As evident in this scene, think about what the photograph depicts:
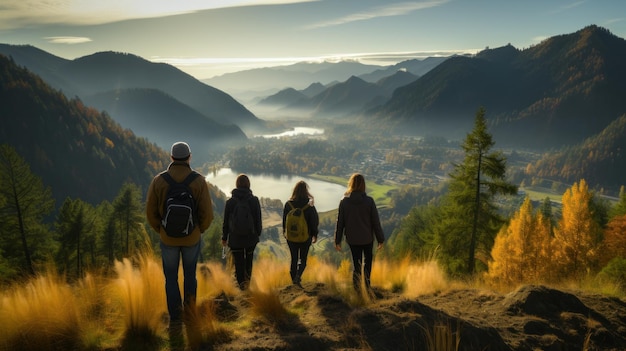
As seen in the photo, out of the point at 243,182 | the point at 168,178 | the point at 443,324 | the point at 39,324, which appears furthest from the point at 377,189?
the point at 39,324

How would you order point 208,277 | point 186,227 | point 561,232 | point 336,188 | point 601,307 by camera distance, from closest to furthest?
point 186,227
point 601,307
point 208,277
point 561,232
point 336,188

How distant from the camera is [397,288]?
860cm

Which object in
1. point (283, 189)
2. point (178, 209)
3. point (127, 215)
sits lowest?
point (283, 189)

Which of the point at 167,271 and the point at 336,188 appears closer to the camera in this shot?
the point at 167,271

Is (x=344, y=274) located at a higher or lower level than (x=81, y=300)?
lower

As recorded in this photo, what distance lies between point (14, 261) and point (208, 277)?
74.3 ft

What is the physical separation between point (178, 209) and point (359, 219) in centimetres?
398

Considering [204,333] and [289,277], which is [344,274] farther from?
[204,333]

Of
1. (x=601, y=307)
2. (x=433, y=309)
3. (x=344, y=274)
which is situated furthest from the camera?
(x=344, y=274)

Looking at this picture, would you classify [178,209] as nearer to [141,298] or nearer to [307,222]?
[141,298]

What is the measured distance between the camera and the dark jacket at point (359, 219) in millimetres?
7660

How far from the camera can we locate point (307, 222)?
329 inches

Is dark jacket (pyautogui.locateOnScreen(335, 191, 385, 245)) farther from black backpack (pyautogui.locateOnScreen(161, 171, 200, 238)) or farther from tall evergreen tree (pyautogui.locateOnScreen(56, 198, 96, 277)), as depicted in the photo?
tall evergreen tree (pyautogui.locateOnScreen(56, 198, 96, 277))

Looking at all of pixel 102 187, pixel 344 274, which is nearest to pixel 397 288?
pixel 344 274
